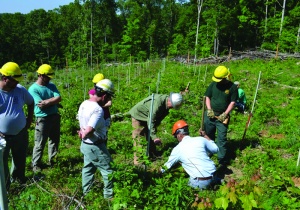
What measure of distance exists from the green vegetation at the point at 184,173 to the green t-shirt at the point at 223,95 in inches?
45.1

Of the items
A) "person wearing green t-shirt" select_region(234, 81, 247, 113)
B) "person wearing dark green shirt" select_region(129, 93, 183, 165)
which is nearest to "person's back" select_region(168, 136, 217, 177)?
"person wearing dark green shirt" select_region(129, 93, 183, 165)

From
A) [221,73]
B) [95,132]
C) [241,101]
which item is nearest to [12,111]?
[95,132]

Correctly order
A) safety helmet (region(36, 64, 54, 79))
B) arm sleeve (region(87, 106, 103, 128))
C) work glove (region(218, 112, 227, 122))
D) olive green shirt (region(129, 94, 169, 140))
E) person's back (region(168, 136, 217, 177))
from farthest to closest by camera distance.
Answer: work glove (region(218, 112, 227, 122)) < olive green shirt (region(129, 94, 169, 140)) < safety helmet (region(36, 64, 54, 79)) < person's back (region(168, 136, 217, 177)) < arm sleeve (region(87, 106, 103, 128))

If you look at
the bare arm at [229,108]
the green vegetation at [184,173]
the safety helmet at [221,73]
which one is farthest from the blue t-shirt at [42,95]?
the bare arm at [229,108]

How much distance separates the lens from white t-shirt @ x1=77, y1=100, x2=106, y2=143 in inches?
138

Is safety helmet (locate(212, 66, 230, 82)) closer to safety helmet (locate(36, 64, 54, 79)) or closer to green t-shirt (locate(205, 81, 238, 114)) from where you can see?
green t-shirt (locate(205, 81, 238, 114))

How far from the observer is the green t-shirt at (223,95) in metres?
5.40

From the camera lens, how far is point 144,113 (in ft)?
17.2

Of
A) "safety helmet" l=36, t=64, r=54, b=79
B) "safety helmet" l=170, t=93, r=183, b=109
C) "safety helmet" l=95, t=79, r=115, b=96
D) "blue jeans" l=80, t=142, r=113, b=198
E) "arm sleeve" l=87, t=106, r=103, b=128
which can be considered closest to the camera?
"arm sleeve" l=87, t=106, r=103, b=128

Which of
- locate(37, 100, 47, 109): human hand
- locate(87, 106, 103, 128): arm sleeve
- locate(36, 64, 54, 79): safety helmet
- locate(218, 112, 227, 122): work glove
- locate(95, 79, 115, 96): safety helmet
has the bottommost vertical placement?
locate(218, 112, 227, 122): work glove

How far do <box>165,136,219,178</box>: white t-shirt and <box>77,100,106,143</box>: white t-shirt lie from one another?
47.2 inches

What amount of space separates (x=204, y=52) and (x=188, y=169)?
24745 millimetres

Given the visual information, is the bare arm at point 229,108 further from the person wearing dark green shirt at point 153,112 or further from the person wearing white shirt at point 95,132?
the person wearing white shirt at point 95,132

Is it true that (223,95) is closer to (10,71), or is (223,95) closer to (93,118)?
(93,118)
